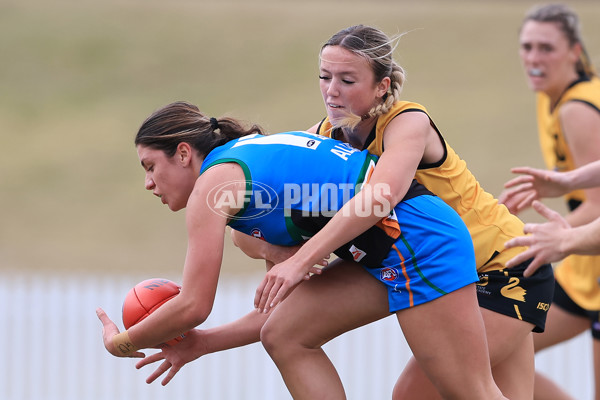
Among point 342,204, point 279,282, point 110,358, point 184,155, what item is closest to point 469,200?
point 342,204

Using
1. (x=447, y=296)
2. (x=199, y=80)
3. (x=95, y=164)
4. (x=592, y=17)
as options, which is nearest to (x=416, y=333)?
(x=447, y=296)

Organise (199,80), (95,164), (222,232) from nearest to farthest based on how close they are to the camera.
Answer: (222,232) → (95,164) → (199,80)

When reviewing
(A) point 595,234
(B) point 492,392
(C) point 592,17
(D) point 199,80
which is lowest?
(B) point 492,392

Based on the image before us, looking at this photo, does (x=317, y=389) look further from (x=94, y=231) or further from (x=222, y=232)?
(x=94, y=231)

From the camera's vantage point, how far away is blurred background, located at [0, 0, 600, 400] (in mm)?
8898

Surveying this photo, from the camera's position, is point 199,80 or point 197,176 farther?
point 199,80

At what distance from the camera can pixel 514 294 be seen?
3.63m

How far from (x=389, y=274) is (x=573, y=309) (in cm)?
259

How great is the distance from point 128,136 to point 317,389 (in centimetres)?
1916

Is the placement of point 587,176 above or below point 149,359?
above

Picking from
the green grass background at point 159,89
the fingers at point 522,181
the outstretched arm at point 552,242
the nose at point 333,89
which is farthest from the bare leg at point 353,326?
the green grass background at point 159,89

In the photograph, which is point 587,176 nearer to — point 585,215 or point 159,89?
point 585,215

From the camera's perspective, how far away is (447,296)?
3244mm

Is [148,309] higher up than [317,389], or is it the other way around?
[148,309]
